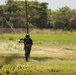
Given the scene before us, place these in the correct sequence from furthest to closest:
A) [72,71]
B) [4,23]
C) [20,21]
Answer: [20,21]
[4,23]
[72,71]

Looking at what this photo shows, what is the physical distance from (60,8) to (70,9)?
3.74m

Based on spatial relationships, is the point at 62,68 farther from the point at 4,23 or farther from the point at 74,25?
the point at 74,25

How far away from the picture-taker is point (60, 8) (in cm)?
9675

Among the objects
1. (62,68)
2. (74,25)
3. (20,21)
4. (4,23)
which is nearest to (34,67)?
(62,68)

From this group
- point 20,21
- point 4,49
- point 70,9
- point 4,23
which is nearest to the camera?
point 4,49

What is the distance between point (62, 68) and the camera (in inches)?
674

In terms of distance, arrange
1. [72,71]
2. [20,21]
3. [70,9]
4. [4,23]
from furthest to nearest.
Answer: [70,9] < [20,21] < [4,23] < [72,71]

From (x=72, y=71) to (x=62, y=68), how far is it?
815mm

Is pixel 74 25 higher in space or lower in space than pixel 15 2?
lower

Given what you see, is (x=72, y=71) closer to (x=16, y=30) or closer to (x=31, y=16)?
(x=16, y=30)

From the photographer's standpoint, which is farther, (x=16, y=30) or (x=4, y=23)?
(x=4, y=23)

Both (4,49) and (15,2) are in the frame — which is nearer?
(4,49)

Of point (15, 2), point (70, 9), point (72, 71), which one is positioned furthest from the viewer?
point (70, 9)

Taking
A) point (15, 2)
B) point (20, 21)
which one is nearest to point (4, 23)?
point (20, 21)
